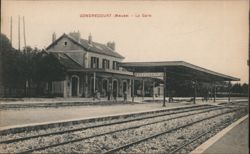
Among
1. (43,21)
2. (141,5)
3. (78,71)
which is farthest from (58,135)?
(78,71)

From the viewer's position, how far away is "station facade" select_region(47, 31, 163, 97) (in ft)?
110

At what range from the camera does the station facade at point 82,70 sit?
1324 inches

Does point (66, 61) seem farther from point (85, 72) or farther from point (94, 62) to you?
point (94, 62)

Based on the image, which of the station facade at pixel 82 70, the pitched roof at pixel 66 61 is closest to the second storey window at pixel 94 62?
the station facade at pixel 82 70

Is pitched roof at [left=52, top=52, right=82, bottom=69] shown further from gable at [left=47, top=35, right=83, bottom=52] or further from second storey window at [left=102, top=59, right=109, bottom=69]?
second storey window at [left=102, top=59, right=109, bottom=69]

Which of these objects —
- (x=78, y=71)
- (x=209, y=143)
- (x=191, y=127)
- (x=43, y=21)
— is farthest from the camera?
(x=78, y=71)

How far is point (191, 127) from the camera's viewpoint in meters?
13.9

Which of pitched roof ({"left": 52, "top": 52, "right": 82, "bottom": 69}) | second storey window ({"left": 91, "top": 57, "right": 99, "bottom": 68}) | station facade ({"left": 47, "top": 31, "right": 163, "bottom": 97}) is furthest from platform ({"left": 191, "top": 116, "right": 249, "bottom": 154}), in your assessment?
second storey window ({"left": 91, "top": 57, "right": 99, "bottom": 68})

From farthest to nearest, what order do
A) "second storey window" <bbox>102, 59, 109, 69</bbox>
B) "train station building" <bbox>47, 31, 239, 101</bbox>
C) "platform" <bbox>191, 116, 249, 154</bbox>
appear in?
"second storey window" <bbox>102, 59, 109, 69</bbox> → "train station building" <bbox>47, 31, 239, 101</bbox> → "platform" <bbox>191, 116, 249, 154</bbox>

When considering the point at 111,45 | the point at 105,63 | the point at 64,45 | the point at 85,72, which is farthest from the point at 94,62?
the point at 111,45

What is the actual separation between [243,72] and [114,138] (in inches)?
193

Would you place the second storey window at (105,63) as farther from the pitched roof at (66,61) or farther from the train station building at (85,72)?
the pitched roof at (66,61)

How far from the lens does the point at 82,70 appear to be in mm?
33438

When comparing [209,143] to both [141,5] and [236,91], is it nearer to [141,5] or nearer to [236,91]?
Answer: [141,5]
